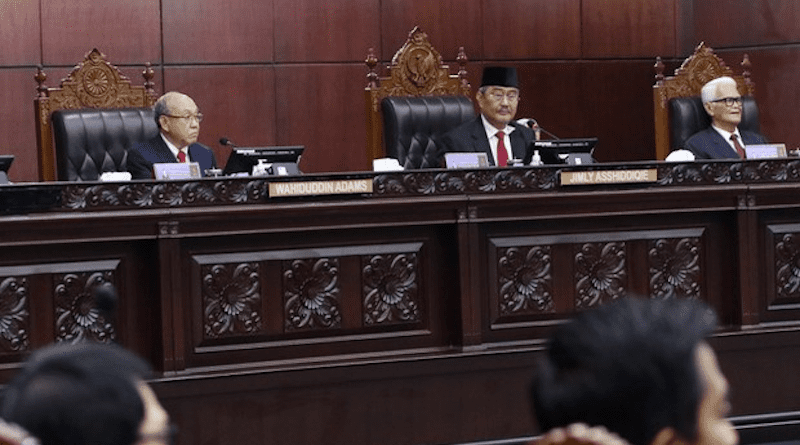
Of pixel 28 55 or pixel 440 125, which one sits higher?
pixel 28 55

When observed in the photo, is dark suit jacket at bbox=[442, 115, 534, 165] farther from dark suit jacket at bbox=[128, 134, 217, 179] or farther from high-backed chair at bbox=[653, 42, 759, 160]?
dark suit jacket at bbox=[128, 134, 217, 179]

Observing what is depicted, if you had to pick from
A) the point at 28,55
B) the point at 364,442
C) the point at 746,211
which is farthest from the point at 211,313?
the point at 28,55

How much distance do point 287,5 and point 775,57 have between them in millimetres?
2802

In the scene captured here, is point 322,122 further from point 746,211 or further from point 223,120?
point 746,211

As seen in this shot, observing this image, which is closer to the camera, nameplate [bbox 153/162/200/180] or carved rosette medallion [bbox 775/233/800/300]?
nameplate [bbox 153/162/200/180]

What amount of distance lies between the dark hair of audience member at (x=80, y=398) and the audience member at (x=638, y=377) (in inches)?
15.3

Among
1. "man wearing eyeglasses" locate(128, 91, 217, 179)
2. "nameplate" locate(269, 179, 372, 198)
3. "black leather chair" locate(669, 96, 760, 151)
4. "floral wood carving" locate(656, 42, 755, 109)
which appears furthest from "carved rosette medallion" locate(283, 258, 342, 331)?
"floral wood carving" locate(656, 42, 755, 109)

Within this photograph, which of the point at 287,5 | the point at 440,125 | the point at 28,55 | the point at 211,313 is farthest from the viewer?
the point at 287,5

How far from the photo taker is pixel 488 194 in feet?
16.3

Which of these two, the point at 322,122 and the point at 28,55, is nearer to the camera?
the point at 28,55

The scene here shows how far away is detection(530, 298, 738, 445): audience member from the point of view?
1.37 meters

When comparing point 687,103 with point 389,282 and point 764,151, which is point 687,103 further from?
point 389,282

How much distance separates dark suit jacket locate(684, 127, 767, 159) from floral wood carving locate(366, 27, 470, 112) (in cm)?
109

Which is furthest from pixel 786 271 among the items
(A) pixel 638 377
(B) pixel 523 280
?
(A) pixel 638 377
